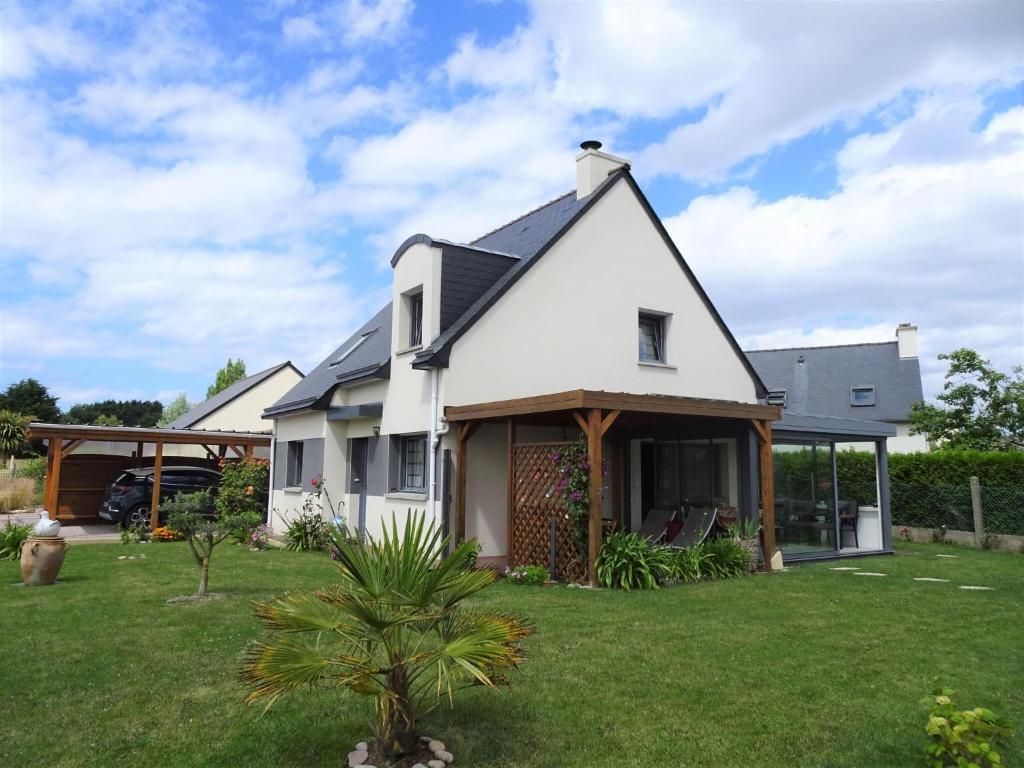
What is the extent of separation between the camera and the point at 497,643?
3746mm

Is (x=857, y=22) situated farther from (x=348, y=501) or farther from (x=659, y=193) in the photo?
(x=348, y=501)

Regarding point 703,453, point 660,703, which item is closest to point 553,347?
point 703,453

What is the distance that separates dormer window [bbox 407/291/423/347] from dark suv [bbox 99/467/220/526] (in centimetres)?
835

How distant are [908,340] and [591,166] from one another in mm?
24967

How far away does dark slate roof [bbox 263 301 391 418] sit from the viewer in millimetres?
14562

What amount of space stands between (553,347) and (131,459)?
15830 mm

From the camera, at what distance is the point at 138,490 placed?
18.7 meters

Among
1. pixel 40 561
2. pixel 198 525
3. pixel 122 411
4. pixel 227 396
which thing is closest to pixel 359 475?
pixel 198 525

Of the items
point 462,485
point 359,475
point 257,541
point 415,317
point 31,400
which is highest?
point 31,400

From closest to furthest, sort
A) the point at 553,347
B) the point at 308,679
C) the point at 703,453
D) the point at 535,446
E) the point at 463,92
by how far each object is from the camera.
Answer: the point at 308,679, the point at 463,92, the point at 535,446, the point at 553,347, the point at 703,453

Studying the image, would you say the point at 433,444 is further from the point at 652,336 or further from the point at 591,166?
the point at 591,166

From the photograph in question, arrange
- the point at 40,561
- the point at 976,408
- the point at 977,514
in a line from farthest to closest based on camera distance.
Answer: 1. the point at 976,408
2. the point at 977,514
3. the point at 40,561

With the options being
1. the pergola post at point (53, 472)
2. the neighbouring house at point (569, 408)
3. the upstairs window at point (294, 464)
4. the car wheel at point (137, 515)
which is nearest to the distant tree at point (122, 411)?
the car wheel at point (137, 515)

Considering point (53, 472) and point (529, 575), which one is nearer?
point (529, 575)
